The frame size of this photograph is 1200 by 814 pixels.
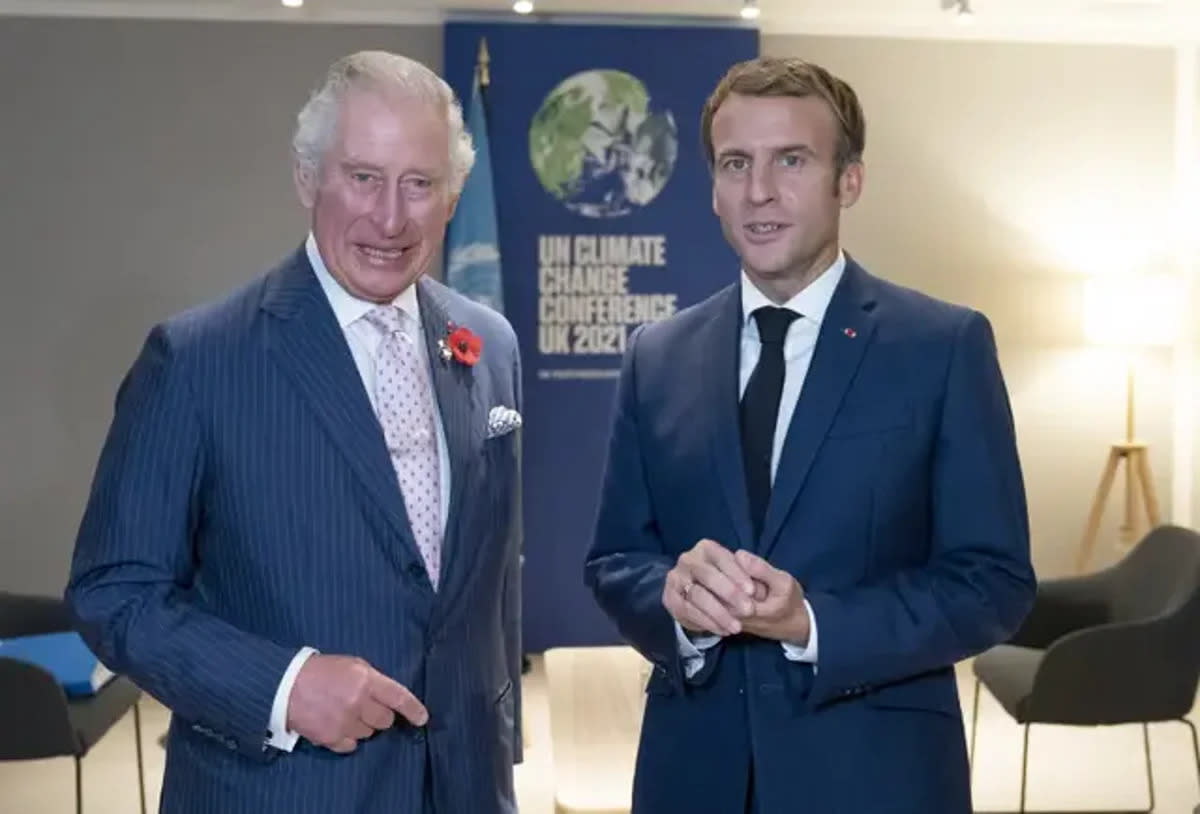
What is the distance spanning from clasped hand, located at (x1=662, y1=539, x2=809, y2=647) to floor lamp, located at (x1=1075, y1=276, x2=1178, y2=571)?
4.76 m

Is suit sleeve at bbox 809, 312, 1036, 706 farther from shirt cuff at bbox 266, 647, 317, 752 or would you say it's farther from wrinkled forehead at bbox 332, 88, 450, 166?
wrinkled forehead at bbox 332, 88, 450, 166

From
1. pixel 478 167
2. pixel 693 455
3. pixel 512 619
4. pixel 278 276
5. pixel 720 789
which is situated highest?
pixel 478 167

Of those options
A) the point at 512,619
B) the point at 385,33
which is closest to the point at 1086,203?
the point at 385,33

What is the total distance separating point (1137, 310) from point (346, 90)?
4970 millimetres

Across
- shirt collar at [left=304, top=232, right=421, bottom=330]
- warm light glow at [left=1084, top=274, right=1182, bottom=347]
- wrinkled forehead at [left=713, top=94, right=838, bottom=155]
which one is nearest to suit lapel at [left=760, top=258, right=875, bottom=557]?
wrinkled forehead at [left=713, top=94, right=838, bottom=155]

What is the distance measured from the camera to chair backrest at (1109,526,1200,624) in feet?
13.7

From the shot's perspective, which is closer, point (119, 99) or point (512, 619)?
point (512, 619)

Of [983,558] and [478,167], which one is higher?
[478,167]

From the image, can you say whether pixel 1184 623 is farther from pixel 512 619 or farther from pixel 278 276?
pixel 278 276

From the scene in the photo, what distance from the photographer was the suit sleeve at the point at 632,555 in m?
1.92

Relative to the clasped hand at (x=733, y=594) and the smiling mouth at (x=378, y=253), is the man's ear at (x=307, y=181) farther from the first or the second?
the clasped hand at (x=733, y=594)

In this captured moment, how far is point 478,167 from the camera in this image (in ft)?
20.0

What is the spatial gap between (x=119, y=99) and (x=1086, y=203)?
4.43m

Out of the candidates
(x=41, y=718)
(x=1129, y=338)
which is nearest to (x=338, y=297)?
(x=41, y=718)
